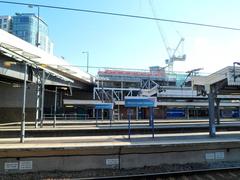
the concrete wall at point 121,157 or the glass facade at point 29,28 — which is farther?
the glass facade at point 29,28

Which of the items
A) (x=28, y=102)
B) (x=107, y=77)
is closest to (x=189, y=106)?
(x=107, y=77)

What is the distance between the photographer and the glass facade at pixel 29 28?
122ft

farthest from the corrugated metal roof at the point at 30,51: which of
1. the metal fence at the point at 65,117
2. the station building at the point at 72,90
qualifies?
the metal fence at the point at 65,117

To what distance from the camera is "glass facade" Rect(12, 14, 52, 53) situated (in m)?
37.1

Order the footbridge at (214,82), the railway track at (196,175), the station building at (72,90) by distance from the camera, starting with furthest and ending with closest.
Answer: the station building at (72,90) → the footbridge at (214,82) → the railway track at (196,175)

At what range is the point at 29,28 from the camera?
1593 inches

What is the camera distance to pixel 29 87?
3734 cm

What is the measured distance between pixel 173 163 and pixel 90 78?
49982 millimetres

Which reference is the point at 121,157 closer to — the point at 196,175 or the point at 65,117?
the point at 196,175

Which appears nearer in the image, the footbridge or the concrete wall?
the concrete wall

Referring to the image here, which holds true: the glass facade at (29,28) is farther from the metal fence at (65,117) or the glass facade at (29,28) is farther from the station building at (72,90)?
the metal fence at (65,117)

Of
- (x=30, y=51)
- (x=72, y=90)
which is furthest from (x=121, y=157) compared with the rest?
(x=72, y=90)

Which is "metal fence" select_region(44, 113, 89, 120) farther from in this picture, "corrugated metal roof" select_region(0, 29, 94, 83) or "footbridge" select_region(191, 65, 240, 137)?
"footbridge" select_region(191, 65, 240, 137)

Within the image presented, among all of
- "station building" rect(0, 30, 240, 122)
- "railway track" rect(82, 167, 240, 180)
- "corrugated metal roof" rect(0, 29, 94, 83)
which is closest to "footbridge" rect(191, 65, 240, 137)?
"station building" rect(0, 30, 240, 122)
